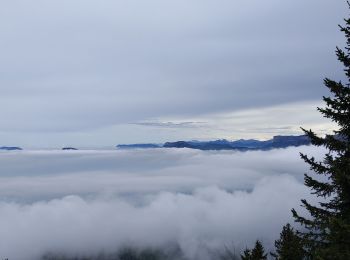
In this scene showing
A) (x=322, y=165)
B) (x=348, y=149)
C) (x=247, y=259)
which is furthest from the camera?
(x=247, y=259)

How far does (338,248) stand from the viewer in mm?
14992

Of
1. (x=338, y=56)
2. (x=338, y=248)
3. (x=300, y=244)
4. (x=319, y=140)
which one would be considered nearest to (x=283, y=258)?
(x=300, y=244)

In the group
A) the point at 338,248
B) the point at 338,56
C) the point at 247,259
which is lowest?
the point at 247,259

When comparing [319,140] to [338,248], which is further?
[319,140]

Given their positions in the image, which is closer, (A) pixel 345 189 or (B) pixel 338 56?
(A) pixel 345 189

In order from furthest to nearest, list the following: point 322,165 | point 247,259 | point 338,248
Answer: point 247,259 < point 322,165 < point 338,248

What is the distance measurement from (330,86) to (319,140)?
211 centimetres

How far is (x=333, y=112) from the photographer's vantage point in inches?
669

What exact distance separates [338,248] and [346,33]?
315 inches

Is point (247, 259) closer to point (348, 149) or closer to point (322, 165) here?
point (322, 165)

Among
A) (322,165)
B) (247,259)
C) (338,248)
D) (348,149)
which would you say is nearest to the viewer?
(338,248)

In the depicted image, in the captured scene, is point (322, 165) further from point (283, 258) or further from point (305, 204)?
point (283, 258)

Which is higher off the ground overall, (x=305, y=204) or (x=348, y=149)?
(x=348, y=149)

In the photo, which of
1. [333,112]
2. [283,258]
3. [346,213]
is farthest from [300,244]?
[333,112]
